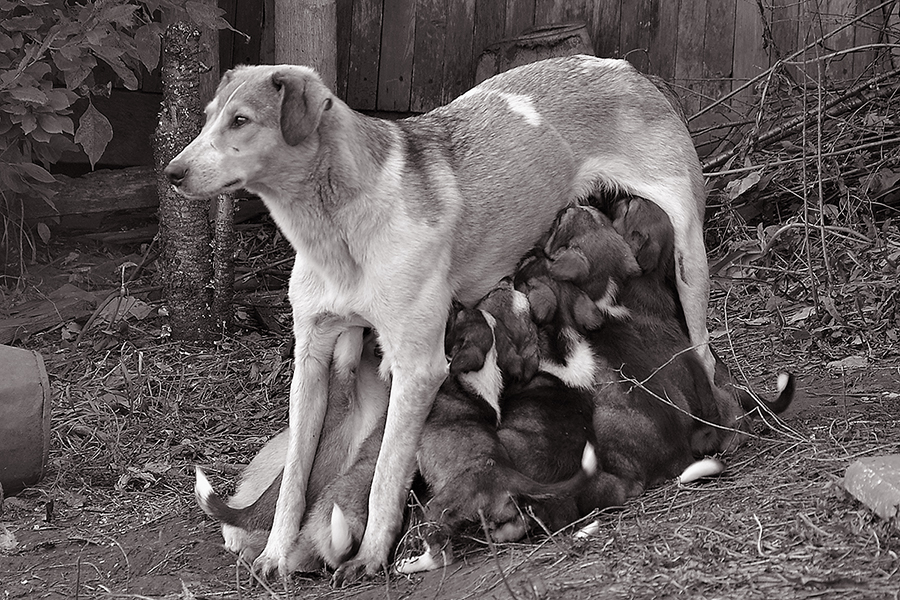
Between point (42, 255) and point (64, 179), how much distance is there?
55 cm

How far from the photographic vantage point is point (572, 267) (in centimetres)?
471

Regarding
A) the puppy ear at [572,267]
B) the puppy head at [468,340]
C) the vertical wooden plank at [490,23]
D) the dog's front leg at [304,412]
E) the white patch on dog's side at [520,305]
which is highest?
the vertical wooden plank at [490,23]

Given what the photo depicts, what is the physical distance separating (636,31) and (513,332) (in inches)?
174

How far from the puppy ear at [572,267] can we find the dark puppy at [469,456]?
398mm

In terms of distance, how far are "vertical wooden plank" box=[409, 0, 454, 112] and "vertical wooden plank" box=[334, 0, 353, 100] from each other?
51 cm

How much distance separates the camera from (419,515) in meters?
4.14

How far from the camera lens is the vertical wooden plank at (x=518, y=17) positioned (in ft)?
26.7

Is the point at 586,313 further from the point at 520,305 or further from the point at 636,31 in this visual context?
the point at 636,31

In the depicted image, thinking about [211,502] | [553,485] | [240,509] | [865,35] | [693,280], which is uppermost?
[865,35]

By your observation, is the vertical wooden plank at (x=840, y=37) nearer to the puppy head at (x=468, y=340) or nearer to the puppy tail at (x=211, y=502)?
the puppy head at (x=468, y=340)

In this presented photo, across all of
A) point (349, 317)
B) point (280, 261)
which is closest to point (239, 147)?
point (349, 317)

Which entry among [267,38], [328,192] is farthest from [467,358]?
[267,38]

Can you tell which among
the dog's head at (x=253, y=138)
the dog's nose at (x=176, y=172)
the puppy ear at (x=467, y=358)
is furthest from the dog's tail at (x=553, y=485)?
the dog's nose at (x=176, y=172)

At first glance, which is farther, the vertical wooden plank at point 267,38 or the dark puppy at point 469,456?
the vertical wooden plank at point 267,38
